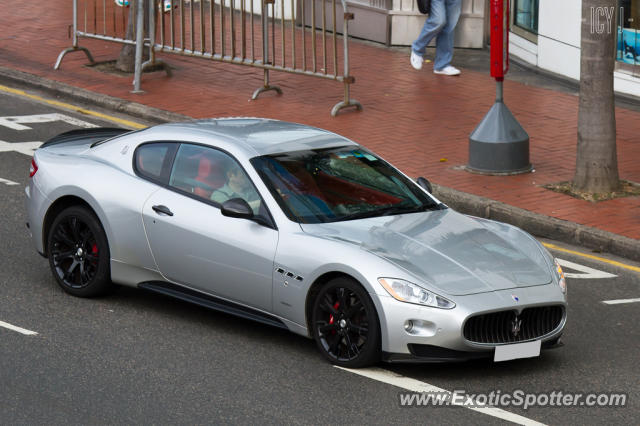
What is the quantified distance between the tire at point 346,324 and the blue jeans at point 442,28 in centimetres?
1068

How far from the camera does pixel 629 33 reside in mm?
16234

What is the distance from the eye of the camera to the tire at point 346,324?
7.21 metres

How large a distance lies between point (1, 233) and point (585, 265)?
4979mm

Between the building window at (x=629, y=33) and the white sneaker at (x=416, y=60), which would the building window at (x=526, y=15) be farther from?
the building window at (x=629, y=33)

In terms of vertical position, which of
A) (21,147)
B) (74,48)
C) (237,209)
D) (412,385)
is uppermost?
(74,48)

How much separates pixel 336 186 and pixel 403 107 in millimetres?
7540

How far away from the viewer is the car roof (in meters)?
8.38

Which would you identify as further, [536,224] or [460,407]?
[536,224]

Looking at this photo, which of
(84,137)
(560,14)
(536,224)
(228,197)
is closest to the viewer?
(228,197)

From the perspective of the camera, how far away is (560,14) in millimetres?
17469

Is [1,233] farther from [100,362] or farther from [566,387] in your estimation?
[566,387]

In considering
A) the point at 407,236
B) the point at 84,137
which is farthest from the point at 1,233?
the point at 407,236

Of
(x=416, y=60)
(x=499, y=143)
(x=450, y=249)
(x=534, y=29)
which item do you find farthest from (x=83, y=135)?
(x=534, y=29)

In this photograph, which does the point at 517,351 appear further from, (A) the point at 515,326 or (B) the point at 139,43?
(B) the point at 139,43
